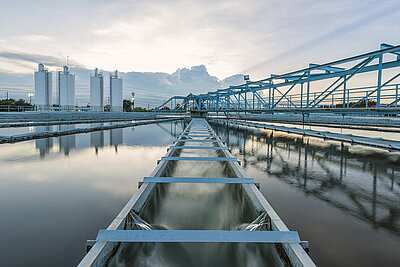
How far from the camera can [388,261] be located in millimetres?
1494

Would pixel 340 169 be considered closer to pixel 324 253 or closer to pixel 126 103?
pixel 324 253

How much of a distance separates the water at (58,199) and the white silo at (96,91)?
101 feet

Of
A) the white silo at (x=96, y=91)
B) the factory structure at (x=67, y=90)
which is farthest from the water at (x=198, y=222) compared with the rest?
the white silo at (x=96, y=91)

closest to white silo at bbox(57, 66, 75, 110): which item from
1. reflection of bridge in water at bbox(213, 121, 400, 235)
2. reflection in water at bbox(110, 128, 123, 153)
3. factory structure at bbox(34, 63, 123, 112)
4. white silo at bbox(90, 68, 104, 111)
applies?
factory structure at bbox(34, 63, 123, 112)

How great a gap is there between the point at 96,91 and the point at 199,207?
35227mm

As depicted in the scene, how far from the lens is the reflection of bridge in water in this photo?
7.59 feet

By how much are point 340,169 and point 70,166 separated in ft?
17.1

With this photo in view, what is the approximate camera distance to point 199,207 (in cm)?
275

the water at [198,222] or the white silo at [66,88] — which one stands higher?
the white silo at [66,88]

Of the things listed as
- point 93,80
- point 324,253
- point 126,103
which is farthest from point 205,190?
point 126,103

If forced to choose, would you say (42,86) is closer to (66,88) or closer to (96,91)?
(66,88)

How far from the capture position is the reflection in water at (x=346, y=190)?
1707 mm

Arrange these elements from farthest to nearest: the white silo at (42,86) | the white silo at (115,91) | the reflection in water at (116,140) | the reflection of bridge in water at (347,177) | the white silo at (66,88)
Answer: the white silo at (115,91), the white silo at (66,88), the white silo at (42,86), the reflection in water at (116,140), the reflection of bridge in water at (347,177)

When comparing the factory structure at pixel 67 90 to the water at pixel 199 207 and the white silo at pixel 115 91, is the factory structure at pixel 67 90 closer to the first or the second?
the white silo at pixel 115 91
